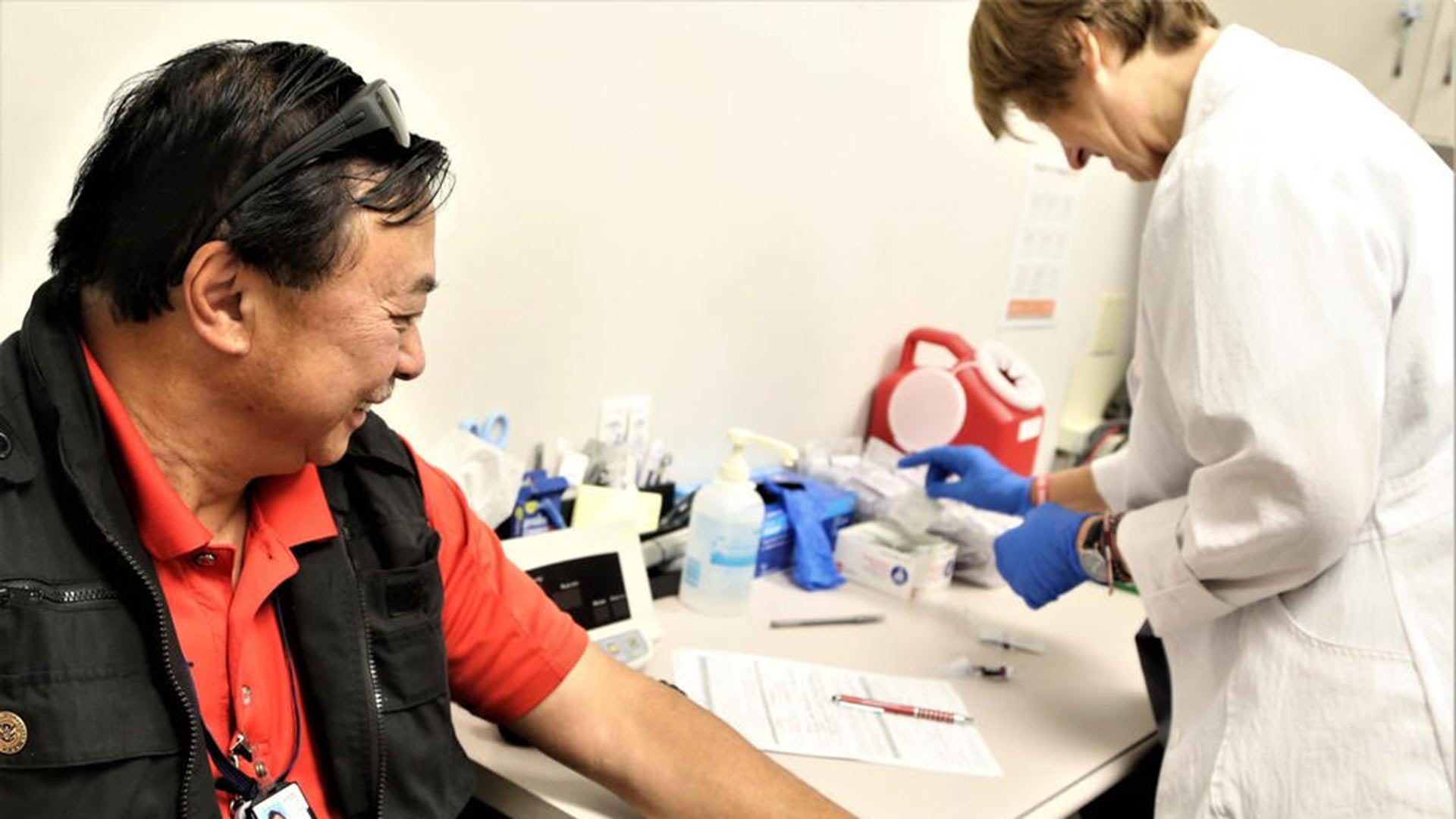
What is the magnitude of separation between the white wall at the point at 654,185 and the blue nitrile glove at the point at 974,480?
296mm

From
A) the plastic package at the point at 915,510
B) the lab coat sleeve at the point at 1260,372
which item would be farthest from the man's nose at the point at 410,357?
the plastic package at the point at 915,510

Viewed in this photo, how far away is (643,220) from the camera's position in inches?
67.1

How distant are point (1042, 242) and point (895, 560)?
1.09m

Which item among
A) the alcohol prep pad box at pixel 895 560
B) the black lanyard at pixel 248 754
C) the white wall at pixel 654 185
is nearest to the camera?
the black lanyard at pixel 248 754

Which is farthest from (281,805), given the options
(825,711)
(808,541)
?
(808,541)

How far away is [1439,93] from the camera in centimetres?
54

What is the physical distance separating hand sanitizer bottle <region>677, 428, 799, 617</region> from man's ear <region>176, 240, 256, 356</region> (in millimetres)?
825

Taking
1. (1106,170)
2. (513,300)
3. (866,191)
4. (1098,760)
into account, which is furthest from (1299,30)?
(1106,170)

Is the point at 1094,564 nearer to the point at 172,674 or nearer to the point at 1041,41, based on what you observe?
the point at 1041,41

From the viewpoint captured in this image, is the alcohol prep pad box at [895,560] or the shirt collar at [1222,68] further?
the alcohol prep pad box at [895,560]

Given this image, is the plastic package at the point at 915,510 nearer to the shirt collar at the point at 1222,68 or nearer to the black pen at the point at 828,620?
the black pen at the point at 828,620

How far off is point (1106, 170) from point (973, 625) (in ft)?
4.56

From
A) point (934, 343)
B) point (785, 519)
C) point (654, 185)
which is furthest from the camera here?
point (934, 343)

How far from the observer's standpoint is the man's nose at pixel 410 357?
0.96m
